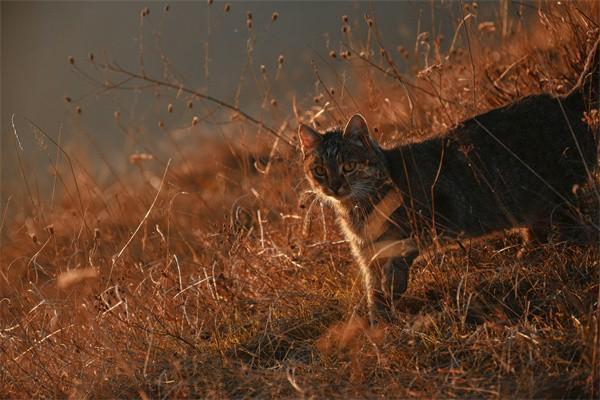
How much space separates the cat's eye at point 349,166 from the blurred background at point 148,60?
1.37 meters

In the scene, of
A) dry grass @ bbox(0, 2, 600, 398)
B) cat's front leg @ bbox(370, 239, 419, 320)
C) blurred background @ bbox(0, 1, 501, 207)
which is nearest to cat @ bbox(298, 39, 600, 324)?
cat's front leg @ bbox(370, 239, 419, 320)

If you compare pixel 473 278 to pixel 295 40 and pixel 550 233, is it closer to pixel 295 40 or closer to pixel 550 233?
pixel 550 233

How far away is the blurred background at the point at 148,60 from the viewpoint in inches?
286

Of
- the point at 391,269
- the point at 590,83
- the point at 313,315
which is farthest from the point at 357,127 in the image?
the point at 590,83

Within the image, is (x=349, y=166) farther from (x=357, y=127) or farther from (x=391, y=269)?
(x=391, y=269)

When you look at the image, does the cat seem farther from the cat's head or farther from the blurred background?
the blurred background

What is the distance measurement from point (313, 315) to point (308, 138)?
1033 millimetres

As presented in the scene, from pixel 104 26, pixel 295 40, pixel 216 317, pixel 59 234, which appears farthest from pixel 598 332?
pixel 104 26

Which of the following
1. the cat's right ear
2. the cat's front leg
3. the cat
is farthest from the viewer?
the cat's right ear

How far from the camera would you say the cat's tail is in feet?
14.5

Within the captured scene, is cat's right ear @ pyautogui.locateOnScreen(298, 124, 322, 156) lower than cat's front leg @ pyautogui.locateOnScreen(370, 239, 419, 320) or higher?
higher

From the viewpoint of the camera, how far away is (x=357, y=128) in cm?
431

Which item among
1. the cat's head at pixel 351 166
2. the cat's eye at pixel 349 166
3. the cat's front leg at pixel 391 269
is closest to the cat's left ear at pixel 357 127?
the cat's head at pixel 351 166

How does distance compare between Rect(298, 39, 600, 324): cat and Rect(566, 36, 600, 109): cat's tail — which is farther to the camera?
Rect(566, 36, 600, 109): cat's tail
